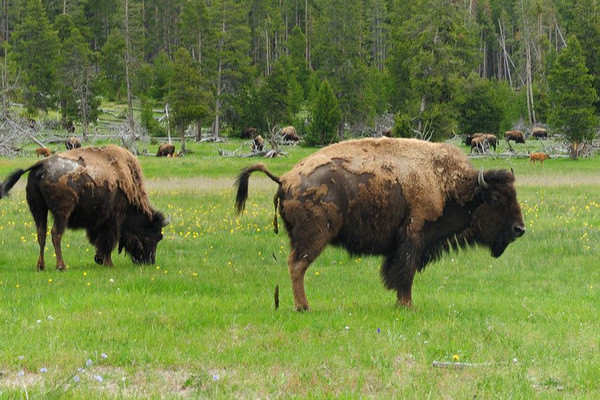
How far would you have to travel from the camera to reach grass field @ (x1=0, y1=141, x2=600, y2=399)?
16.6 feet

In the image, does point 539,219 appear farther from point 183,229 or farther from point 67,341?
point 67,341

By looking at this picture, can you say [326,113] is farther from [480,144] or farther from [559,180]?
[559,180]

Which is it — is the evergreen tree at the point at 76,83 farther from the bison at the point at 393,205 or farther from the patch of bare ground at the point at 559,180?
the bison at the point at 393,205

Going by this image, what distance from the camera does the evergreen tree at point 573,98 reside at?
129 feet

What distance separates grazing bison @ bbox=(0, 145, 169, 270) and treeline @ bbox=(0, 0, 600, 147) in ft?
87.5

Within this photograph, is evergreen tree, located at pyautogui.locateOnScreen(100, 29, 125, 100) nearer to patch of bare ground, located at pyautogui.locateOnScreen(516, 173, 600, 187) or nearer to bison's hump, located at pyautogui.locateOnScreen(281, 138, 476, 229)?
patch of bare ground, located at pyautogui.locateOnScreen(516, 173, 600, 187)

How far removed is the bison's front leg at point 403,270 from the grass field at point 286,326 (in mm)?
180

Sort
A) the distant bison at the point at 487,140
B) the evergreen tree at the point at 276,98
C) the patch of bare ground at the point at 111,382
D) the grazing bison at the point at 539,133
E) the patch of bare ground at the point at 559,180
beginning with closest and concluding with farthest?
the patch of bare ground at the point at 111,382 < the patch of bare ground at the point at 559,180 < the distant bison at the point at 487,140 < the evergreen tree at the point at 276,98 < the grazing bison at the point at 539,133

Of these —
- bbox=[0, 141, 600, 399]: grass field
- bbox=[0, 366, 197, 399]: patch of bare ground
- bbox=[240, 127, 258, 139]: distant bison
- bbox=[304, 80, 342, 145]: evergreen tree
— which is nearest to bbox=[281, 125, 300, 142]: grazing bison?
bbox=[240, 127, 258, 139]: distant bison

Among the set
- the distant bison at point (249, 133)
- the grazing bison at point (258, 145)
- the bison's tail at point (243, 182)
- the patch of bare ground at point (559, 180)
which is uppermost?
the bison's tail at point (243, 182)

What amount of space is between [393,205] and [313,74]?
63.8 m

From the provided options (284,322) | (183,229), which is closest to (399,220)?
(284,322)

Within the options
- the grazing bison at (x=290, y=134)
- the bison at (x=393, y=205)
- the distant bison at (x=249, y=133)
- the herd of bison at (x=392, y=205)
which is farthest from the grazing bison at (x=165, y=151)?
the bison at (x=393, y=205)

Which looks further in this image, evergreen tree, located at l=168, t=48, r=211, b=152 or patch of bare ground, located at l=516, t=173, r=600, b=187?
evergreen tree, located at l=168, t=48, r=211, b=152
